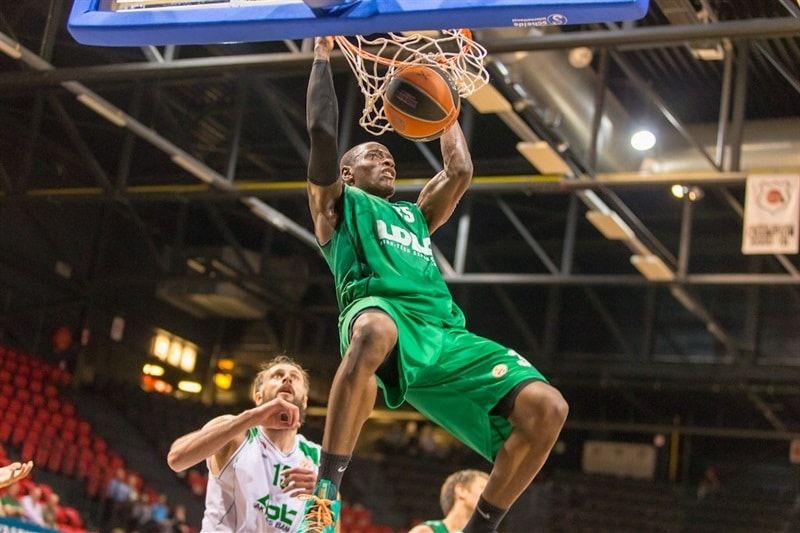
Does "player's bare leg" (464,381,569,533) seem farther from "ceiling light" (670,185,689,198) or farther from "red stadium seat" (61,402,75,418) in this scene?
"red stadium seat" (61,402,75,418)

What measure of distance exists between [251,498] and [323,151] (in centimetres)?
182

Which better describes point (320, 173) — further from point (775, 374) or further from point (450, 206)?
point (775, 374)

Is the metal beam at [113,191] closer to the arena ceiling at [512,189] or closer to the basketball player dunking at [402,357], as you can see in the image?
the arena ceiling at [512,189]

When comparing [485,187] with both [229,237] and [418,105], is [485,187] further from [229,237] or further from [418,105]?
[418,105]

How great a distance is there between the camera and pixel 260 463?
5684mm

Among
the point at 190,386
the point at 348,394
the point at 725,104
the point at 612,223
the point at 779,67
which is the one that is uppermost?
the point at 779,67

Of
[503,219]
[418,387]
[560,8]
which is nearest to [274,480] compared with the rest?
[418,387]

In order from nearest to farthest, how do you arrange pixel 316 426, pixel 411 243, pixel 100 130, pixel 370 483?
pixel 411 243 → pixel 100 130 → pixel 370 483 → pixel 316 426

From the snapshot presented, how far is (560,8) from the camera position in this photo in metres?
4.57

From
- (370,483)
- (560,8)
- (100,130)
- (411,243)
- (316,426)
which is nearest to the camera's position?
(560,8)

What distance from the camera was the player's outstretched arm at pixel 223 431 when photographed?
17.2 feet

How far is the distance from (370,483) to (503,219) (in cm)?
566

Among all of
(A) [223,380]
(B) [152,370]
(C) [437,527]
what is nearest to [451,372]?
(C) [437,527]

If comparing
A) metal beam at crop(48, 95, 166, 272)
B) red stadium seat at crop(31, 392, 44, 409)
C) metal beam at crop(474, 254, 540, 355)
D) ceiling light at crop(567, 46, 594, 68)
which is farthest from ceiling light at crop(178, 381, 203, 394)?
ceiling light at crop(567, 46, 594, 68)
